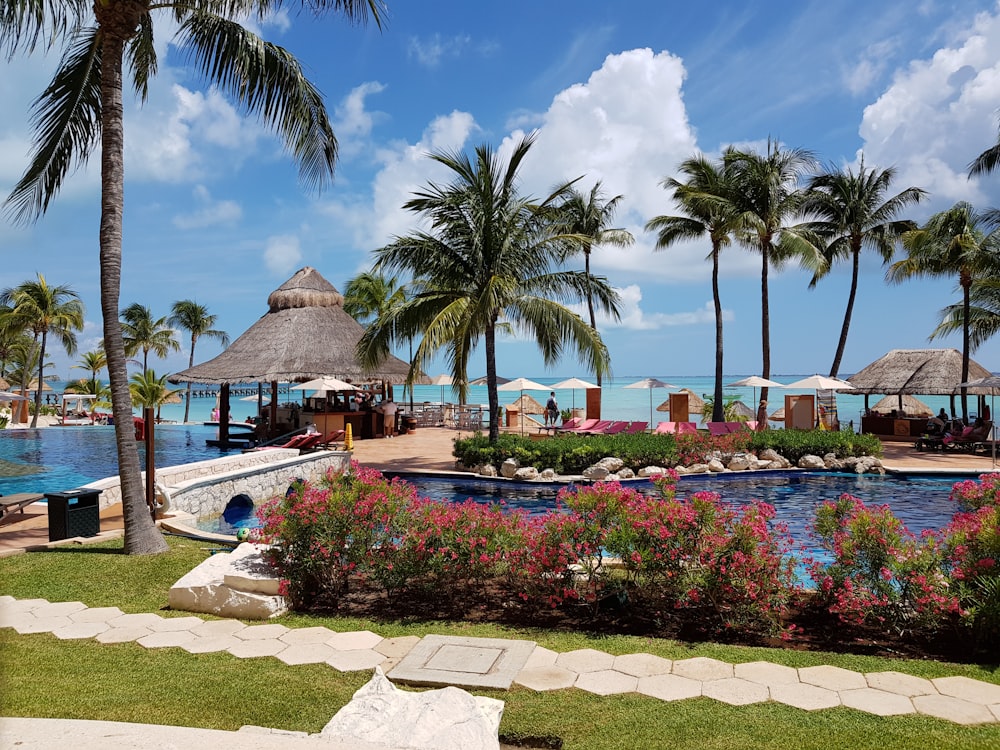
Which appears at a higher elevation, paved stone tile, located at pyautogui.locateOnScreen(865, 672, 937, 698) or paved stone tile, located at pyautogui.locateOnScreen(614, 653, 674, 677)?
paved stone tile, located at pyautogui.locateOnScreen(865, 672, 937, 698)

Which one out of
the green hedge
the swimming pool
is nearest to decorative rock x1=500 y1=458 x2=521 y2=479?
the green hedge

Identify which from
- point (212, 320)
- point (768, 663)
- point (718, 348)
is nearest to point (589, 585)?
point (768, 663)

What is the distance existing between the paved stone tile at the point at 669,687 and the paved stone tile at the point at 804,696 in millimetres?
439

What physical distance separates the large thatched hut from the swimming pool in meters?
2.36

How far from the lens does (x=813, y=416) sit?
23359mm

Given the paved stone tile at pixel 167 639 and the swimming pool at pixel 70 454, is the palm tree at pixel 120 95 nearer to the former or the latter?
the paved stone tile at pixel 167 639

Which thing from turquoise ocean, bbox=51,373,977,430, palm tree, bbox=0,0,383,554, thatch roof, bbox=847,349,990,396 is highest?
palm tree, bbox=0,0,383,554

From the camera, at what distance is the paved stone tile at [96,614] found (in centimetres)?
535

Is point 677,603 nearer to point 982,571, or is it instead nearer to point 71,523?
point 982,571

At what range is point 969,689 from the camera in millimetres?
3873

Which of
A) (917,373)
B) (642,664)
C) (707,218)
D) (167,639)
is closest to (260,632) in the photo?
(167,639)

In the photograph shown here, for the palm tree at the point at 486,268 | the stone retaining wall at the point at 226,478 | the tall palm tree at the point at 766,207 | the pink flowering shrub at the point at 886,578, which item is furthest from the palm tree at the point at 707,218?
the pink flowering shrub at the point at 886,578

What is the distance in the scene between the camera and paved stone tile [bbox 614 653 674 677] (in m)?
4.21

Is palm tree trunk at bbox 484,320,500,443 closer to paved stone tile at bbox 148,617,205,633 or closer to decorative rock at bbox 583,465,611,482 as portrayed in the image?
decorative rock at bbox 583,465,611,482
